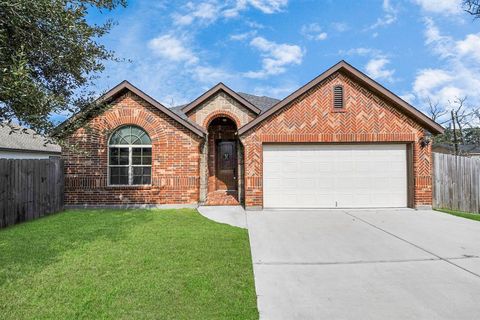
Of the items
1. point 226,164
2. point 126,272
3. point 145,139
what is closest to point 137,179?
point 145,139

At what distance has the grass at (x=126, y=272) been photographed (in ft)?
11.3

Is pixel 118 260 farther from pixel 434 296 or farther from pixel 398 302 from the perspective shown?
pixel 434 296

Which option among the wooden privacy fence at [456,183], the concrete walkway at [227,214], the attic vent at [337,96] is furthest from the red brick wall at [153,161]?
the wooden privacy fence at [456,183]

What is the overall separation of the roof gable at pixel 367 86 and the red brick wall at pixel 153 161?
258 centimetres

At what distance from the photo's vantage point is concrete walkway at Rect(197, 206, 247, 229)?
337 inches

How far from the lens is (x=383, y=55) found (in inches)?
618

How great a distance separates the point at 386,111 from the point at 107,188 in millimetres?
11237

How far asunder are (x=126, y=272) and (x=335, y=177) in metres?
8.45

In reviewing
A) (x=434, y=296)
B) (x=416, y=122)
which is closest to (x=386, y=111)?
(x=416, y=122)

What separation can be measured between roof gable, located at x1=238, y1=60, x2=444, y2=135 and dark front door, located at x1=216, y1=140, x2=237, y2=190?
14.2ft

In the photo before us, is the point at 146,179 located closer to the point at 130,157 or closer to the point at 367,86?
the point at 130,157

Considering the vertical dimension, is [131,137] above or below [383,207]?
above

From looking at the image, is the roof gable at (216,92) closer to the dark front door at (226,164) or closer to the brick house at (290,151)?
the dark front door at (226,164)

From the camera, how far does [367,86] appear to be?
35.3 ft
